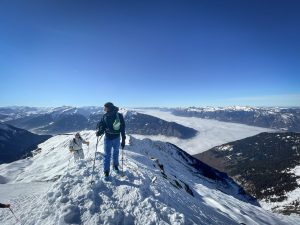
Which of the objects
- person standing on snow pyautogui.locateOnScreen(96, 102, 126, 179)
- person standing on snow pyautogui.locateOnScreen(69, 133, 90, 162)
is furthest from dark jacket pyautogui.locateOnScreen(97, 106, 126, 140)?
person standing on snow pyautogui.locateOnScreen(69, 133, 90, 162)

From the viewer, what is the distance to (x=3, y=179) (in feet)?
273

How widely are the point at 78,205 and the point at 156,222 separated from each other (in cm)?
420

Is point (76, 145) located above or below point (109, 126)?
below

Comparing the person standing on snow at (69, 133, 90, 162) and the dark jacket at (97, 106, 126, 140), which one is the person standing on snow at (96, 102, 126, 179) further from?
the person standing on snow at (69, 133, 90, 162)

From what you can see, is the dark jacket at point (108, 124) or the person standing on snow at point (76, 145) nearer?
the dark jacket at point (108, 124)

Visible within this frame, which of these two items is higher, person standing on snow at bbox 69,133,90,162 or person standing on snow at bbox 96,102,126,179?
person standing on snow at bbox 96,102,126,179

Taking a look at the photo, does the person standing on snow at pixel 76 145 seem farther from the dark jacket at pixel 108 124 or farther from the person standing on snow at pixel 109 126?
the dark jacket at pixel 108 124

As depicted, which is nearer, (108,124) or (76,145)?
(108,124)

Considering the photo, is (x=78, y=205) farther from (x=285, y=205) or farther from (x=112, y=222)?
(x=285, y=205)

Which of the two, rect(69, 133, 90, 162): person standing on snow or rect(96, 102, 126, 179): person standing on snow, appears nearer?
rect(96, 102, 126, 179): person standing on snow

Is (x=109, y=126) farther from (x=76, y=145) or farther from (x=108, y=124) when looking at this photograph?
(x=76, y=145)

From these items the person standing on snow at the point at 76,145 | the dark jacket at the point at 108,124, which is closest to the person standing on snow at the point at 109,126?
the dark jacket at the point at 108,124

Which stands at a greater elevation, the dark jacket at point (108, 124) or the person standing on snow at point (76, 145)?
the dark jacket at point (108, 124)

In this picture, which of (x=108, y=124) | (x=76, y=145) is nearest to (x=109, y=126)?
(x=108, y=124)
